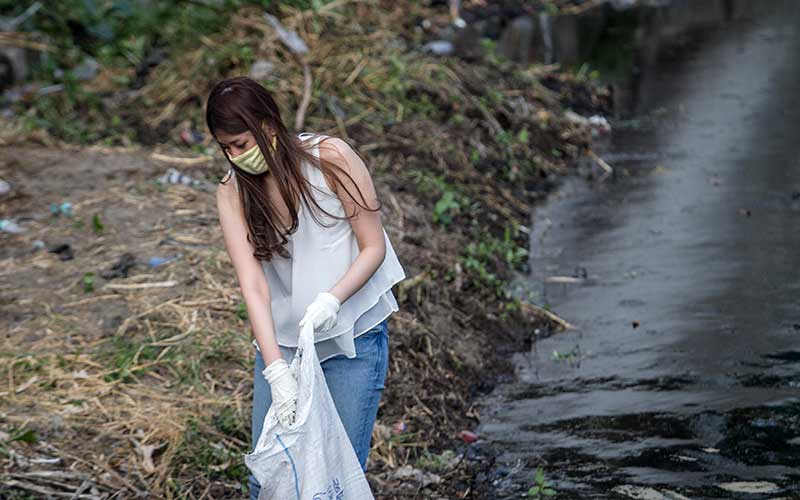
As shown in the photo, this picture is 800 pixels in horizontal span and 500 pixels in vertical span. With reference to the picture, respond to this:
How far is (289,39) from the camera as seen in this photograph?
994 centimetres

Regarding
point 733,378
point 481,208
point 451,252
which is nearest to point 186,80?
point 481,208

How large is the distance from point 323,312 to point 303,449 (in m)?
0.41

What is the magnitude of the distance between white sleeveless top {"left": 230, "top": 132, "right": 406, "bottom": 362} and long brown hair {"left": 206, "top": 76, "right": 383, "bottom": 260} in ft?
0.10

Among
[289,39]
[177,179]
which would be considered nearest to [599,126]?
[289,39]

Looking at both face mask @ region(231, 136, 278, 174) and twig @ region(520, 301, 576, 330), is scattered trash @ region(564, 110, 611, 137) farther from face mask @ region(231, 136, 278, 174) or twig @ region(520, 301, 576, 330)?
face mask @ region(231, 136, 278, 174)

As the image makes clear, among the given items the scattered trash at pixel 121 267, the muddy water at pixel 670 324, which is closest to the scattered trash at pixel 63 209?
the scattered trash at pixel 121 267

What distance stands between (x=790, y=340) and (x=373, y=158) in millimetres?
3726

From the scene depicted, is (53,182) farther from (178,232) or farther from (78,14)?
(78,14)

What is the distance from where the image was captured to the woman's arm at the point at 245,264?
3.46 metres

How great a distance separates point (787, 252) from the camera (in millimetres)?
7461

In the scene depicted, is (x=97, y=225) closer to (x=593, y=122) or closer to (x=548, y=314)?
(x=548, y=314)

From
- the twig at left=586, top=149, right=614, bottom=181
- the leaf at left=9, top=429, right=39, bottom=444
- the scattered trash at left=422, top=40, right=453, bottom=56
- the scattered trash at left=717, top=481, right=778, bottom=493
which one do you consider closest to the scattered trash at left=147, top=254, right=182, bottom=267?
the leaf at left=9, top=429, right=39, bottom=444

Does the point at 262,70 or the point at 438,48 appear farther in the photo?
the point at 438,48

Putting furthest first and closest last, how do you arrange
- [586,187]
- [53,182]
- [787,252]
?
[586,187], [53,182], [787,252]
